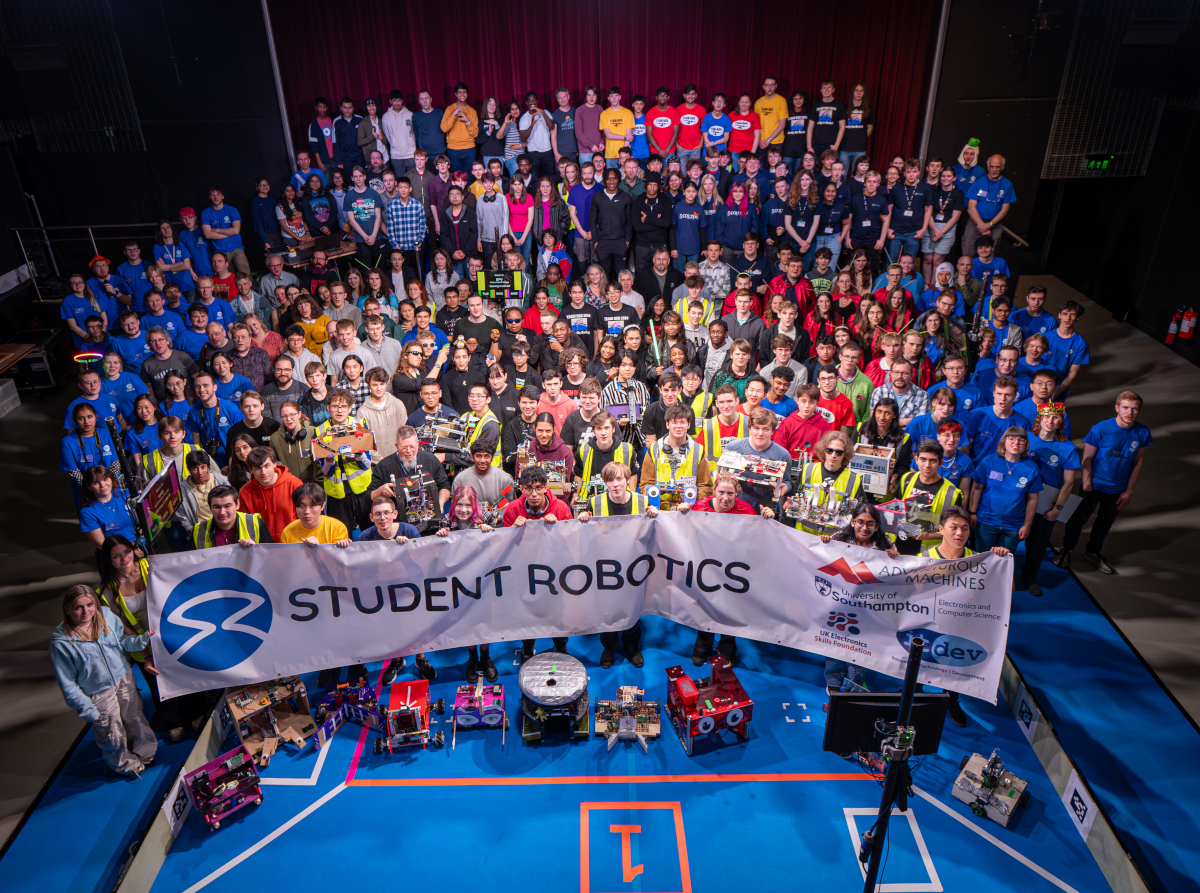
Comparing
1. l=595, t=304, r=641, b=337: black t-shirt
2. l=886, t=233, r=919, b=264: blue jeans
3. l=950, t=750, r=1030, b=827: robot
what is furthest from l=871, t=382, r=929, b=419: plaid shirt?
l=886, t=233, r=919, b=264: blue jeans

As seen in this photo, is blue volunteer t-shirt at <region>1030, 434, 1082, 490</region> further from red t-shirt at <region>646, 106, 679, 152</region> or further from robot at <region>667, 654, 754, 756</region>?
red t-shirt at <region>646, 106, 679, 152</region>

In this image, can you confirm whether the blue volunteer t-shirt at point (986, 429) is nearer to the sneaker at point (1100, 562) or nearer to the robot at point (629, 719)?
the sneaker at point (1100, 562)

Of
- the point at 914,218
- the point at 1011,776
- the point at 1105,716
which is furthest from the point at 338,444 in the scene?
the point at 914,218

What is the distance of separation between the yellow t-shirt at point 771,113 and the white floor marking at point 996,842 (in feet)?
36.0

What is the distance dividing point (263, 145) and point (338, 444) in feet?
31.1

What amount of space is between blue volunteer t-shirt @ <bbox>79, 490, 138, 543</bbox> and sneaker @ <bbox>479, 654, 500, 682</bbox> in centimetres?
347

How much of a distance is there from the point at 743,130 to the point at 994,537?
858 centimetres

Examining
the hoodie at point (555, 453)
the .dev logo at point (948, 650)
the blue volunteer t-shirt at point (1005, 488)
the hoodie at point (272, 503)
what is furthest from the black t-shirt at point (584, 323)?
the .dev logo at point (948, 650)

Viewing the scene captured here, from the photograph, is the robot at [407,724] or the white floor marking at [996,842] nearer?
the white floor marking at [996,842]

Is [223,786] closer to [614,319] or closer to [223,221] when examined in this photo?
[614,319]

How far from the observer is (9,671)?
726 centimetres

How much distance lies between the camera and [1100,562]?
8.41 metres

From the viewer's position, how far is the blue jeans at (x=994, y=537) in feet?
24.8

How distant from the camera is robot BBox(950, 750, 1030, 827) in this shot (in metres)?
5.69
